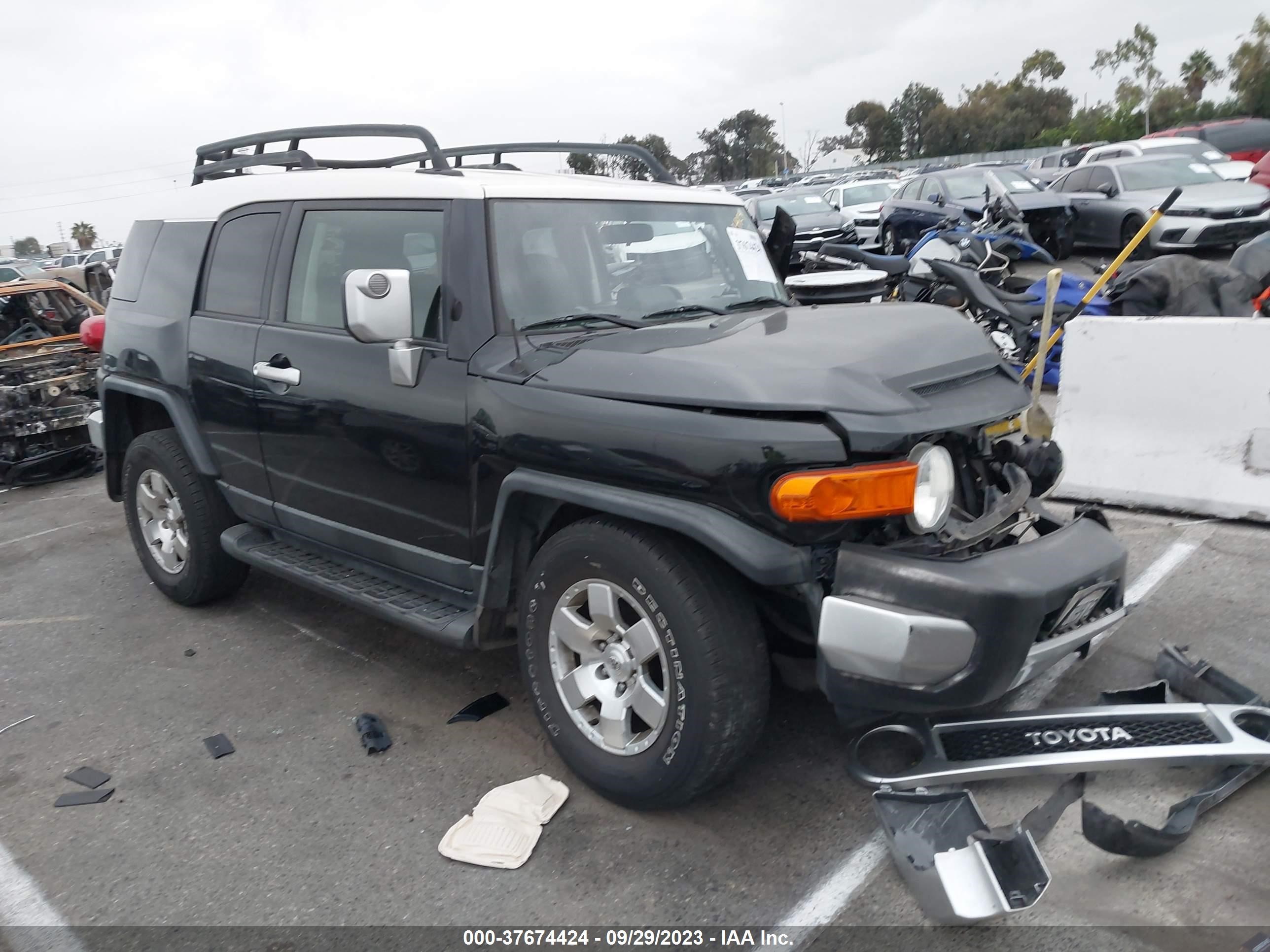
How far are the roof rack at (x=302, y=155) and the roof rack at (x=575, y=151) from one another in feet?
0.75

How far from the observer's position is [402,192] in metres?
3.75

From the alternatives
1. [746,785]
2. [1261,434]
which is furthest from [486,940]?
[1261,434]

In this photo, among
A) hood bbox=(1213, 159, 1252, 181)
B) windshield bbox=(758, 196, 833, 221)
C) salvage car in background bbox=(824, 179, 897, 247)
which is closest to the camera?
hood bbox=(1213, 159, 1252, 181)

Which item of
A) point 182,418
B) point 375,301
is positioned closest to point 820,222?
point 182,418

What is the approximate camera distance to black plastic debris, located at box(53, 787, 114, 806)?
3.50 m

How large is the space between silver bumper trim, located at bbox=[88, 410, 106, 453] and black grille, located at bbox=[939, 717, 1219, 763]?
4.49 metres

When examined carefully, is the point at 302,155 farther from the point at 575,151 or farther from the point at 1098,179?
the point at 1098,179

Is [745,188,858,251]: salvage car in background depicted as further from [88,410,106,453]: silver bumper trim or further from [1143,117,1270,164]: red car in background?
[88,410,106,453]: silver bumper trim

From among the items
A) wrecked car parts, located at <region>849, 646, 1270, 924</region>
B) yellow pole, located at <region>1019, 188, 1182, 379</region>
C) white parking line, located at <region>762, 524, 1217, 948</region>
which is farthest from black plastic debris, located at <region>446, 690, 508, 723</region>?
yellow pole, located at <region>1019, 188, 1182, 379</region>

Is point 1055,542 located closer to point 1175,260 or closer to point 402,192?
point 402,192

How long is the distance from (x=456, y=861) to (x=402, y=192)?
2.37 m

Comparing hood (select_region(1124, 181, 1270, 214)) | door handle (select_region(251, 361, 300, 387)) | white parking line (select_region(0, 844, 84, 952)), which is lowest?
white parking line (select_region(0, 844, 84, 952))

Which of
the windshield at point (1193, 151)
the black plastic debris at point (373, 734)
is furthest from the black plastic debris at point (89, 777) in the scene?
the windshield at point (1193, 151)

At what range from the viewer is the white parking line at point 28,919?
2.79m
